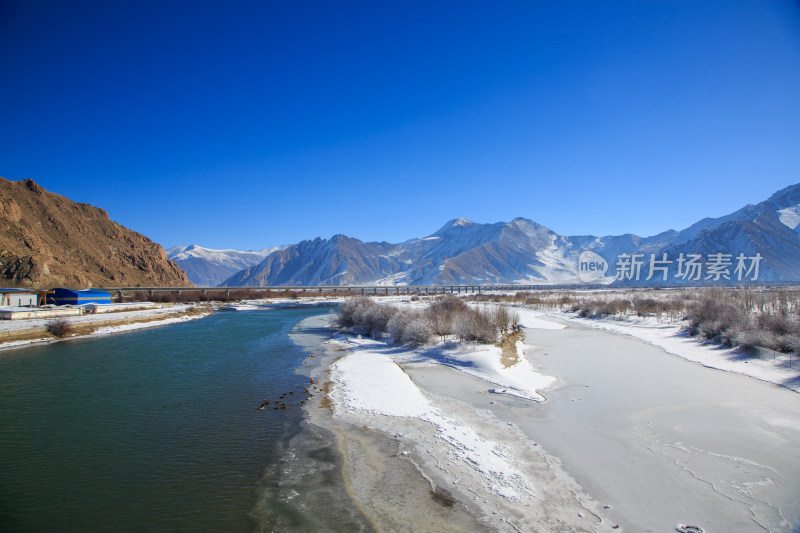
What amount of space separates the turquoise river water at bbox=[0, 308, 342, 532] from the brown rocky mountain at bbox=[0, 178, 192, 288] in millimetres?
61555

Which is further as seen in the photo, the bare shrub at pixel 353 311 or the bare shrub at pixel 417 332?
the bare shrub at pixel 353 311

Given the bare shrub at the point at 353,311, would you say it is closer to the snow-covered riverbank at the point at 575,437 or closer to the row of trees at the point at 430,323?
the row of trees at the point at 430,323

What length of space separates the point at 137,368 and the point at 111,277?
92.9 meters

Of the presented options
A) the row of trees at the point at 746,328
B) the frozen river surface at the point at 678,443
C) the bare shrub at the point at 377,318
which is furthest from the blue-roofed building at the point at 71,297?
the row of trees at the point at 746,328

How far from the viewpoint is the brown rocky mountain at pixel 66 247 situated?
65.8 m

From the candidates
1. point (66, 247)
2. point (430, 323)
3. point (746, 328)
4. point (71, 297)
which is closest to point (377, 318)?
point (430, 323)

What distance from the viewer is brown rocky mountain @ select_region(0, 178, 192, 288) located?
6581 centimetres

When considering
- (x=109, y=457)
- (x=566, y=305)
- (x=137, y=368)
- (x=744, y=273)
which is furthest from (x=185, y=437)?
(x=744, y=273)

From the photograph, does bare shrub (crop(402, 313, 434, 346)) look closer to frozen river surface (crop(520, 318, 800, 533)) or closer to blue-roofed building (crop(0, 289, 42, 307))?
frozen river surface (crop(520, 318, 800, 533))

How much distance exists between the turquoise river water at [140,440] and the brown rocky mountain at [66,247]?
202 feet

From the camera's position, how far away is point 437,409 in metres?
11.7

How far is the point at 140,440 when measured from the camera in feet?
32.0

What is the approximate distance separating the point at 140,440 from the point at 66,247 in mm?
101388

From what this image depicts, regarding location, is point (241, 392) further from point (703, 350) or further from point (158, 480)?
point (703, 350)
